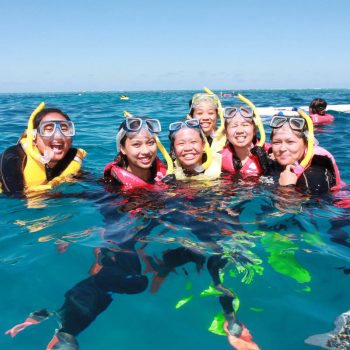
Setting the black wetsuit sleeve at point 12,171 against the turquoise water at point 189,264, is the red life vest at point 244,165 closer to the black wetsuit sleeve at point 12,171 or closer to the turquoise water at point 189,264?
the turquoise water at point 189,264

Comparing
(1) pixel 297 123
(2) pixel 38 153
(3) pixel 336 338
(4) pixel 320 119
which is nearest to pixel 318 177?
(1) pixel 297 123

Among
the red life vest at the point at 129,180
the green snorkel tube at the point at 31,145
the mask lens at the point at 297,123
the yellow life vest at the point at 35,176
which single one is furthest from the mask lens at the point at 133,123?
the mask lens at the point at 297,123

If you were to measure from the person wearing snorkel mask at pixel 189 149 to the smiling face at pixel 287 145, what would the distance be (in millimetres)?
1002

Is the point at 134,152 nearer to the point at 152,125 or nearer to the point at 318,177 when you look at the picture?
the point at 152,125

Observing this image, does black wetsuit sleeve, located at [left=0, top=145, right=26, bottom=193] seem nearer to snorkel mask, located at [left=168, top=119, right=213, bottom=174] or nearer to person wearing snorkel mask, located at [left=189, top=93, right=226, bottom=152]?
snorkel mask, located at [left=168, top=119, right=213, bottom=174]

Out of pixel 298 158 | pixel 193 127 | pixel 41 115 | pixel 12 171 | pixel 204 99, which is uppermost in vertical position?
pixel 204 99

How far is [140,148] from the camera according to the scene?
5.15 meters

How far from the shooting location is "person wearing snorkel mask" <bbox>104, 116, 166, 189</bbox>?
514 cm

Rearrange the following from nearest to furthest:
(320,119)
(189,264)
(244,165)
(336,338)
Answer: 1. (336,338)
2. (189,264)
3. (244,165)
4. (320,119)

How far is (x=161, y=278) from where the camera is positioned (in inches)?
133

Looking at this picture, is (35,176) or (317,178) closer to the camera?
(317,178)

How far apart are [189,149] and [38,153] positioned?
2.23m

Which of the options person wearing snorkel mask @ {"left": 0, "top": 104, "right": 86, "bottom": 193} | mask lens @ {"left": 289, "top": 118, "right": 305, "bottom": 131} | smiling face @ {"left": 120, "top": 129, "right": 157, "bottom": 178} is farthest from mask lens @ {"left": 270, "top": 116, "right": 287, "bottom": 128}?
person wearing snorkel mask @ {"left": 0, "top": 104, "right": 86, "bottom": 193}

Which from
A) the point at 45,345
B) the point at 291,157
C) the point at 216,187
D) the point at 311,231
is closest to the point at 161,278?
the point at 45,345
